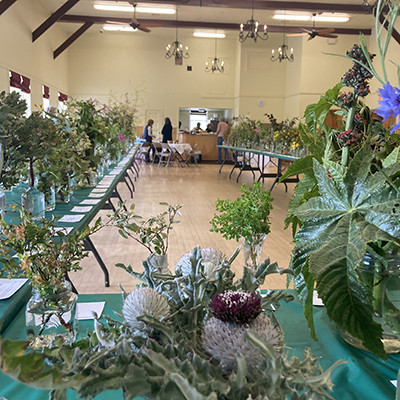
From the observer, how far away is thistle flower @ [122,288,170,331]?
50 cm

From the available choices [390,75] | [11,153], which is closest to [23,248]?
[11,153]

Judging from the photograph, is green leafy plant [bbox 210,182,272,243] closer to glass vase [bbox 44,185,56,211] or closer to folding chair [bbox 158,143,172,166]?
glass vase [bbox 44,185,56,211]

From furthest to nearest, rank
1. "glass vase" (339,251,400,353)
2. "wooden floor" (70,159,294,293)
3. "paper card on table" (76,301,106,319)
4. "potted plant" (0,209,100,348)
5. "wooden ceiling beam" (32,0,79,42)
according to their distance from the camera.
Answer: "wooden ceiling beam" (32,0,79,42) → "wooden floor" (70,159,294,293) → "paper card on table" (76,301,106,319) → "potted plant" (0,209,100,348) → "glass vase" (339,251,400,353)

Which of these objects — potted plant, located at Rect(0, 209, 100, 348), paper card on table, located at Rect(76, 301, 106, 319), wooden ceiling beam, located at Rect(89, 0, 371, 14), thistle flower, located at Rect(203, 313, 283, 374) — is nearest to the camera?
thistle flower, located at Rect(203, 313, 283, 374)

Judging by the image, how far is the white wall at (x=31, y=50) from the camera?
971cm

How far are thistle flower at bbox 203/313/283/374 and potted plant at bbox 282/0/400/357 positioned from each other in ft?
0.94

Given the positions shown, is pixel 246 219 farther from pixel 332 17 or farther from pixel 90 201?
pixel 332 17

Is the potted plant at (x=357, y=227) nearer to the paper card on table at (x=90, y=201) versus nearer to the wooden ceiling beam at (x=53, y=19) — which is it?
the paper card on table at (x=90, y=201)

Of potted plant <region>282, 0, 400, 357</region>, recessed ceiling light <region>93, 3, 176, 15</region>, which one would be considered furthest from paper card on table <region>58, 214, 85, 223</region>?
recessed ceiling light <region>93, 3, 176, 15</region>

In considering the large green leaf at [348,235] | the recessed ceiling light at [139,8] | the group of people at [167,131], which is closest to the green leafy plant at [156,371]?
the large green leaf at [348,235]

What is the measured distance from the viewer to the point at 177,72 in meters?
16.4

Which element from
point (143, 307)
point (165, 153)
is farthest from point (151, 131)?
point (143, 307)

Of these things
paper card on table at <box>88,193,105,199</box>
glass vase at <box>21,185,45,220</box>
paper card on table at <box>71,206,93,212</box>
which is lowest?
paper card on table at <box>88,193,105,199</box>

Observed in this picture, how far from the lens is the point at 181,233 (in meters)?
4.85
